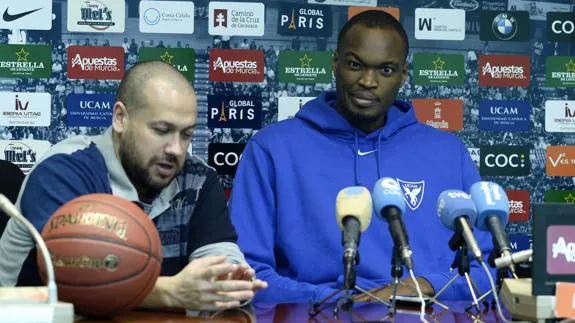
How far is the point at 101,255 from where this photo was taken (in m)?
1.86

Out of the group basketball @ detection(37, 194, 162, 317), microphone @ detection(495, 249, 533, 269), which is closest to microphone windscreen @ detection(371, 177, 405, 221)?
microphone @ detection(495, 249, 533, 269)

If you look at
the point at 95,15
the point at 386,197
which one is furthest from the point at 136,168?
the point at 95,15

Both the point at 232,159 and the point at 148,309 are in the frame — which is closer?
the point at 148,309

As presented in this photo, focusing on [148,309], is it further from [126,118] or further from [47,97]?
[47,97]

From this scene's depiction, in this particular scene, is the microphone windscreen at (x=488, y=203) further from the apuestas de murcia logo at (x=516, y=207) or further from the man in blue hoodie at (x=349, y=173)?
the apuestas de murcia logo at (x=516, y=207)

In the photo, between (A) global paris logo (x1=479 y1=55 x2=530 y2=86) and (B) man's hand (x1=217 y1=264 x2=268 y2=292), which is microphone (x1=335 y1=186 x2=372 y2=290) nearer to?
(B) man's hand (x1=217 y1=264 x2=268 y2=292)

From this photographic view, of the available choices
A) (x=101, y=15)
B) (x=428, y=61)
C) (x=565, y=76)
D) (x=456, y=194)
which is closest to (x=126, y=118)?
(x=456, y=194)

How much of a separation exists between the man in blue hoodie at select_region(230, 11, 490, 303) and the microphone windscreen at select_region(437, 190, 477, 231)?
80cm

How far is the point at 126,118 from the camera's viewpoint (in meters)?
2.59

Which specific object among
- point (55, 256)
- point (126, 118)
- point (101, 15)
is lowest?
point (55, 256)

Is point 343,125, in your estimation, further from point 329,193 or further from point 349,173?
point 329,193

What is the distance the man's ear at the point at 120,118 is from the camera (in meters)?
2.59

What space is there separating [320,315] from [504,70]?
2102mm

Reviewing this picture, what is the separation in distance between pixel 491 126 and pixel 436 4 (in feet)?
1.86
